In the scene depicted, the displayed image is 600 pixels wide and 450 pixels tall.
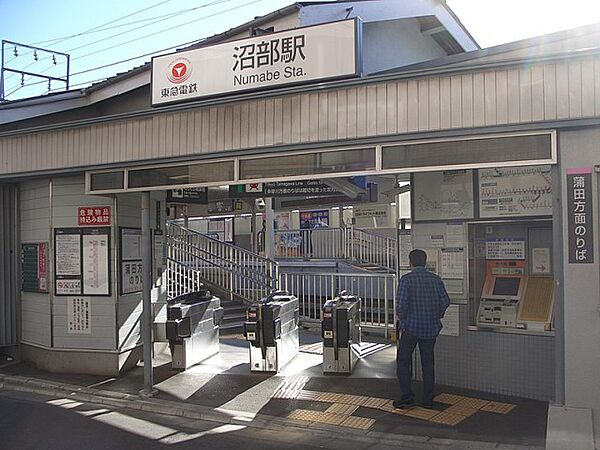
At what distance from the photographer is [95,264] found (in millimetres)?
8695

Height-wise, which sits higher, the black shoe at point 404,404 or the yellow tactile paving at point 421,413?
the black shoe at point 404,404

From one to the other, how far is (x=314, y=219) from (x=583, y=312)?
14.6 meters

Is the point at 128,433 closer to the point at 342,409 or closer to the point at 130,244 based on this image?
the point at 342,409

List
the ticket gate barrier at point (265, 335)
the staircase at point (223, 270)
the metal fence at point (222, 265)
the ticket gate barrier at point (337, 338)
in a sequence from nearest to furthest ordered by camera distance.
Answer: the ticket gate barrier at point (337, 338)
the ticket gate barrier at point (265, 335)
the staircase at point (223, 270)
the metal fence at point (222, 265)

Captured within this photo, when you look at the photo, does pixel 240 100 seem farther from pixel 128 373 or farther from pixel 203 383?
pixel 128 373

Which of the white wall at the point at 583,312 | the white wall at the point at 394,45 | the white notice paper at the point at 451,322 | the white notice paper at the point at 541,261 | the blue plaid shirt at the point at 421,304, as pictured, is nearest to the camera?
the white wall at the point at 583,312

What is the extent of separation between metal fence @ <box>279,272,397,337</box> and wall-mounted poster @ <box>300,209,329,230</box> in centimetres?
581

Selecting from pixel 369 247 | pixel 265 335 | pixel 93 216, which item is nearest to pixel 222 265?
pixel 369 247

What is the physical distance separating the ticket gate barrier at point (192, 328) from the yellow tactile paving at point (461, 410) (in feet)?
13.0

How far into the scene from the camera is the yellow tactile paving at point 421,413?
630 centimetres

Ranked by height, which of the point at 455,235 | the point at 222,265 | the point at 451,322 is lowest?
the point at 451,322

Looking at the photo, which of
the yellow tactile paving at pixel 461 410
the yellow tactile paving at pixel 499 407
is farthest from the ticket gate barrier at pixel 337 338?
the yellow tactile paving at pixel 499 407

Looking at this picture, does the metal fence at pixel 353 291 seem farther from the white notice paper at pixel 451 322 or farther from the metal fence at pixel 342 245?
the white notice paper at pixel 451 322

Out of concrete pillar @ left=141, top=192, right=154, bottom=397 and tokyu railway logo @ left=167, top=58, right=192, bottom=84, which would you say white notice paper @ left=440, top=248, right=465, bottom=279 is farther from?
tokyu railway logo @ left=167, top=58, right=192, bottom=84
